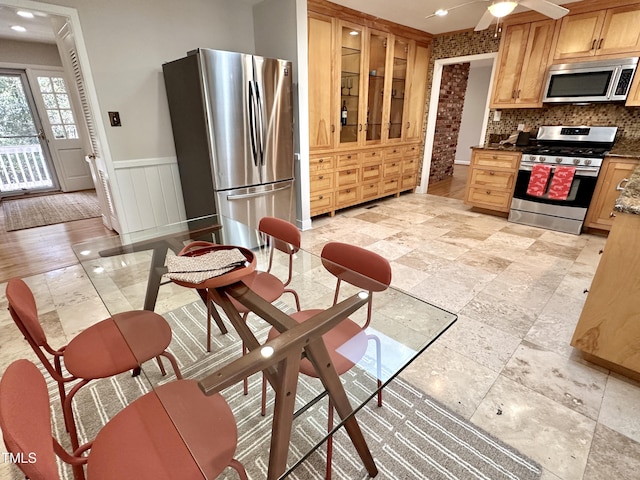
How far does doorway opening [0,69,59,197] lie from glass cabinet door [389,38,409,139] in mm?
5955

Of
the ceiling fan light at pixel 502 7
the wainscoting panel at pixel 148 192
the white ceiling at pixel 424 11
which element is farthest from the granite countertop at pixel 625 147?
the wainscoting panel at pixel 148 192

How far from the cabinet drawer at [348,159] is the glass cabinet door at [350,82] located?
18cm

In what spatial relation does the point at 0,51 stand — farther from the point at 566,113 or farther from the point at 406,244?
the point at 566,113

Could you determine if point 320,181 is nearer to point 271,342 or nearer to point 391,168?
point 391,168

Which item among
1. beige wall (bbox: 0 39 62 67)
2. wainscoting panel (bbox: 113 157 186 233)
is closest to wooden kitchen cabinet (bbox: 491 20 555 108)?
wainscoting panel (bbox: 113 157 186 233)

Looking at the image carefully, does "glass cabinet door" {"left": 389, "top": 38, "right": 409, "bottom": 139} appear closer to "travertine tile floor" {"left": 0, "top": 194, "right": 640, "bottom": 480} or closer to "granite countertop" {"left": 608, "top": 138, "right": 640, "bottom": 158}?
"travertine tile floor" {"left": 0, "top": 194, "right": 640, "bottom": 480}

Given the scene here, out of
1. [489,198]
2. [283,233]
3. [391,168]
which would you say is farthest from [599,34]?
[283,233]

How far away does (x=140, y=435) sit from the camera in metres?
0.93

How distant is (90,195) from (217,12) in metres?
4.12

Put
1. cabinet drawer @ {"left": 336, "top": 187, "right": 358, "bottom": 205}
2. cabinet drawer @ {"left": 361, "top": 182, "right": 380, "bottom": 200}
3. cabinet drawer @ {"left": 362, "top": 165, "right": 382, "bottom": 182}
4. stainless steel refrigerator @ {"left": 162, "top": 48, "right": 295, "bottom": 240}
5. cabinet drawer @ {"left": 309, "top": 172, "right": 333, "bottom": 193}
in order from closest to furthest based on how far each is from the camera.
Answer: stainless steel refrigerator @ {"left": 162, "top": 48, "right": 295, "bottom": 240}
cabinet drawer @ {"left": 309, "top": 172, "right": 333, "bottom": 193}
cabinet drawer @ {"left": 336, "top": 187, "right": 358, "bottom": 205}
cabinet drawer @ {"left": 362, "top": 165, "right": 382, "bottom": 182}
cabinet drawer @ {"left": 361, "top": 182, "right": 380, "bottom": 200}

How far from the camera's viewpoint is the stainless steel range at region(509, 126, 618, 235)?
3.51 meters

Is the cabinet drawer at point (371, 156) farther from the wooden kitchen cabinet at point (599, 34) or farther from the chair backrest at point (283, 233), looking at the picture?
the chair backrest at point (283, 233)

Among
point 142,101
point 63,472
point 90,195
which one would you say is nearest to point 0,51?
point 90,195

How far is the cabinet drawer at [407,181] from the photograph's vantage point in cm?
533
